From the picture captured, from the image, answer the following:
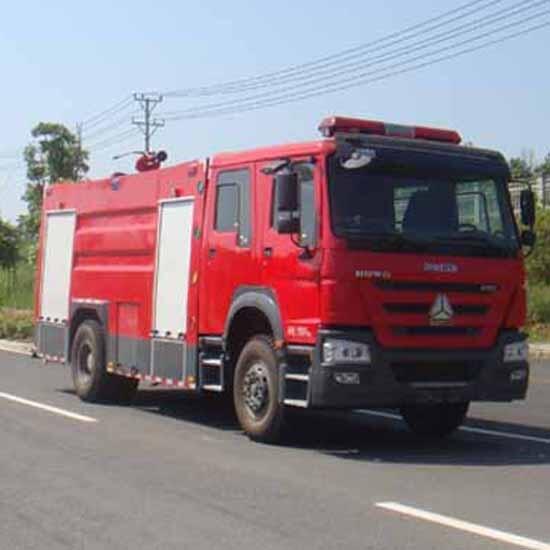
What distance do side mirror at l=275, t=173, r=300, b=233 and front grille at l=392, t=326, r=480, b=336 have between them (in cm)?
133

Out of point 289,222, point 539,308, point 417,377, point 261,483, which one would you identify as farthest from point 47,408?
point 539,308

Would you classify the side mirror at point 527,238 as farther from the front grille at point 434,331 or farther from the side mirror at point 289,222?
the side mirror at point 289,222

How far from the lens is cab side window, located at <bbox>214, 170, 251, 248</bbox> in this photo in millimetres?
11922

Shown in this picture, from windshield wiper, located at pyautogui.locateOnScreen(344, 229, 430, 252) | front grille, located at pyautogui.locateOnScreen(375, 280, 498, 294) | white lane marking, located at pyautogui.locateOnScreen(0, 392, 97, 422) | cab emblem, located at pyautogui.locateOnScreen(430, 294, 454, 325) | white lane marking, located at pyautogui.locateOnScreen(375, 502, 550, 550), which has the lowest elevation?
white lane marking, located at pyautogui.locateOnScreen(375, 502, 550, 550)

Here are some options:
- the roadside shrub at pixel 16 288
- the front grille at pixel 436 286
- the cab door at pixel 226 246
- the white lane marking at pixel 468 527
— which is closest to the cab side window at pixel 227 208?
the cab door at pixel 226 246

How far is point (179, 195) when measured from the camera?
519 inches

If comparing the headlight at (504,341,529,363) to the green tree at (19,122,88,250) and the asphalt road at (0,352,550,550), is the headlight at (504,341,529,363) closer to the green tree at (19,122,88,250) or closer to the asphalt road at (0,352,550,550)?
the asphalt road at (0,352,550,550)

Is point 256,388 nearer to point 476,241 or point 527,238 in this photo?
point 476,241

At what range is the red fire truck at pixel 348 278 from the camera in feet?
35.7

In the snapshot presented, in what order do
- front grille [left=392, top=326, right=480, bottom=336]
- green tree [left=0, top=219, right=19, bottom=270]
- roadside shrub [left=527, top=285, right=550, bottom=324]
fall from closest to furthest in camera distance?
1. front grille [left=392, top=326, right=480, bottom=336]
2. roadside shrub [left=527, top=285, right=550, bottom=324]
3. green tree [left=0, top=219, right=19, bottom=270]

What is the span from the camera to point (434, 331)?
11.2 m

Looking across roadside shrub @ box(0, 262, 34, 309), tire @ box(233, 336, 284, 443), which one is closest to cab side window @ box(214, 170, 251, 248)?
tire @ box(233, 336, 284, 443)

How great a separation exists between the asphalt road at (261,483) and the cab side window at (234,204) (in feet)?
→ 6.82

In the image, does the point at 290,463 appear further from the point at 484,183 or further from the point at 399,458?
the point at 484,183
